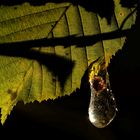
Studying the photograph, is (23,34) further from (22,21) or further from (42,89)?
(42,89)

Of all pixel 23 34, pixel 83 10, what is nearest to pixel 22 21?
pixel 23 34

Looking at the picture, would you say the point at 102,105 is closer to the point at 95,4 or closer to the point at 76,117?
the point at 95,4

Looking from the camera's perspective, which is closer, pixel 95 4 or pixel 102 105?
pixel 95 4

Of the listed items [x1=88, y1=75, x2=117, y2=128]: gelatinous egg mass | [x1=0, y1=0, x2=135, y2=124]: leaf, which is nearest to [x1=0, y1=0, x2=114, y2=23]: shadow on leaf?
[x1=0, y1=0, x2=135, y2=124]: leaf

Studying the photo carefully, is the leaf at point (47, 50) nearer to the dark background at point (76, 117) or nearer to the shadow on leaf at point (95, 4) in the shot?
the shadow on leaf at point (95, 4)

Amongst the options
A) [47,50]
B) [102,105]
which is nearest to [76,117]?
[102,105]

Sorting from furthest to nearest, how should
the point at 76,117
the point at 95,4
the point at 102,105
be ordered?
1. the point at 76,117
2. the point at 102,105
3. the point at 95,4
